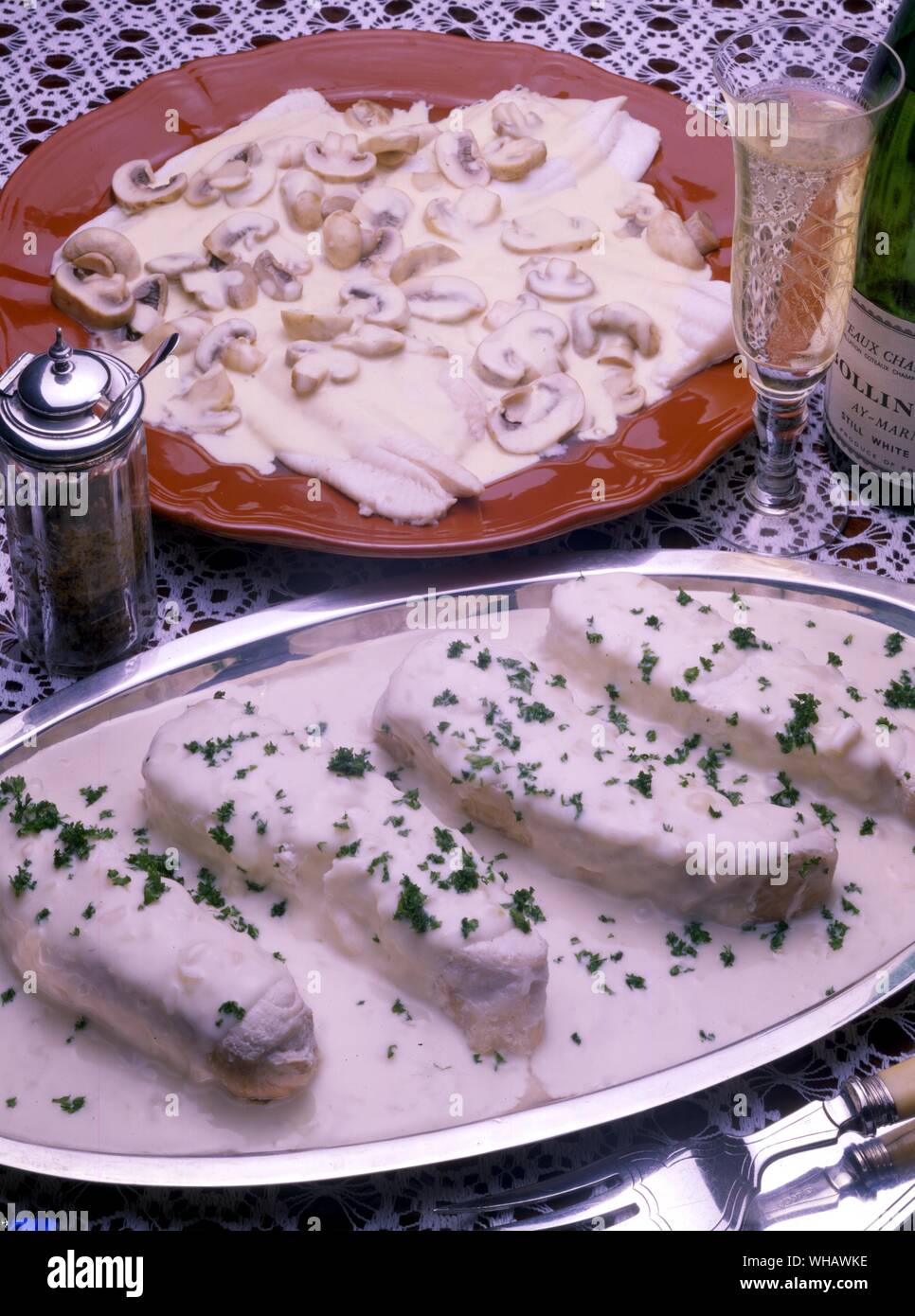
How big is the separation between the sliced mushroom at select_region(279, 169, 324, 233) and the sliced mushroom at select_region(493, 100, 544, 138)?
1.25 ft

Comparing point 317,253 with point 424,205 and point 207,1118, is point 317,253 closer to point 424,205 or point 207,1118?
point 424,205

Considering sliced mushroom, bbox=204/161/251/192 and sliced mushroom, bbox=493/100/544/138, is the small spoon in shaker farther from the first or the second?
sliced mushroom, bbox=493/100/544/138

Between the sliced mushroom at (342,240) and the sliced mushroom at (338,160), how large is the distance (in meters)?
0.17

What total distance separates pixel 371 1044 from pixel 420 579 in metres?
0.77

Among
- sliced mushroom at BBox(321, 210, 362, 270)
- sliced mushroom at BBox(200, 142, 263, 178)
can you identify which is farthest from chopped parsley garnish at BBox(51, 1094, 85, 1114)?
sliced mushroom at BBox(200, 142, 263, 178)

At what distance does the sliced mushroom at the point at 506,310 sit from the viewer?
2656mm

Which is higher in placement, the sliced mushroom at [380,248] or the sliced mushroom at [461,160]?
the sliced mushroom at [461,160]

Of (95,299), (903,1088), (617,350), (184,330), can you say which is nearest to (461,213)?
(617,350)

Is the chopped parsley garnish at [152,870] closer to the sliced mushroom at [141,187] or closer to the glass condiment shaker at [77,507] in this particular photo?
the glass condiment shaker at [77,507]

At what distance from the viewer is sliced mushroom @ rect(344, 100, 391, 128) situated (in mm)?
3010

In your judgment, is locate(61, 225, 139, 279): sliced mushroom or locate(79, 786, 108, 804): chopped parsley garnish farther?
locate(61, 225, 139, 279): sliced mushroom

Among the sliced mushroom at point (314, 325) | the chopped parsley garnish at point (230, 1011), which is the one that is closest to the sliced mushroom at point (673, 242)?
the sliced mushroom at point (314, 325)

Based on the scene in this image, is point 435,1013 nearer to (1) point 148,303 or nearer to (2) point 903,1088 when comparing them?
(2) point 903,1088

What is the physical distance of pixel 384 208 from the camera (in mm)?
2854
